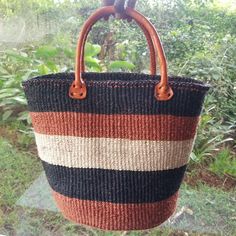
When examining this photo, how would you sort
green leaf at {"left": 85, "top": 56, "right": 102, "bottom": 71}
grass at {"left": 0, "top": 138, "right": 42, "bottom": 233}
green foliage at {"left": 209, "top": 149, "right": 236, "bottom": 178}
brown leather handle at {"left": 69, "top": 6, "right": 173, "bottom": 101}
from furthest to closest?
green leaf at {"left": 85, "top": 56, "right": 102, "bottom": 71}, green foliage at {"left": 209, "top": 149, "right": 236, "bottom": 178}, grass at {"left": 0, "top": 138, "right": 42, "bottom": 233}, brown leather handle at {"left": 69, "top": 6, "right": 173, "bottom": 101}

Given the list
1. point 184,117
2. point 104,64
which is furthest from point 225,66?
point 184,117

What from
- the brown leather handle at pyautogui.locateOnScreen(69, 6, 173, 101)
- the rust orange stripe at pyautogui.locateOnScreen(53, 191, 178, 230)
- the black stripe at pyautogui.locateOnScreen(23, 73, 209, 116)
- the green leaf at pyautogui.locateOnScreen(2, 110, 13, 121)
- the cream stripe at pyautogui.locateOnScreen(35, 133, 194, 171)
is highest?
the brown leather handle at pyautogui.locateOnScreen(69, 6, 173, 101)

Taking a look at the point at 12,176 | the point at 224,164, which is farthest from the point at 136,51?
the point at 12,176

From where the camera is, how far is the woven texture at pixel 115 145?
35 cm

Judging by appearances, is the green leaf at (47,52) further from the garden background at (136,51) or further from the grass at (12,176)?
the grass at (12,176)

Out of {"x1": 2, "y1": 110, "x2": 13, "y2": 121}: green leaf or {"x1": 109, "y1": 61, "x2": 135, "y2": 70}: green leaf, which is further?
{"x1": 2, "y1": 110, "x2": 13, "y2": 121}: green leaf

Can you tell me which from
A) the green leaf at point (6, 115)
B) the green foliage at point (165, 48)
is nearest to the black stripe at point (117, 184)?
the green foliage at point (165, 48)

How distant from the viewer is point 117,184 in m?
0.37

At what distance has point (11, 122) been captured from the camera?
1.29 metres

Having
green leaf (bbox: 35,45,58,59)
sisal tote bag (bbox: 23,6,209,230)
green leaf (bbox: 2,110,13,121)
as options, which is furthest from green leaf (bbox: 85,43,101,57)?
sisal tote bag (bbox: 23,6,209,230)

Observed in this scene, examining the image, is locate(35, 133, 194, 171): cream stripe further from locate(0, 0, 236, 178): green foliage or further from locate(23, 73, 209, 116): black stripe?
locate(0, 0, 236, 178): green foliage

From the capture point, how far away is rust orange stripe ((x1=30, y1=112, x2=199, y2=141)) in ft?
1.14

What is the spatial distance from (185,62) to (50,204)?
726 millimetres

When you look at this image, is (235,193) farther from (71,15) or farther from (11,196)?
(71,15)
